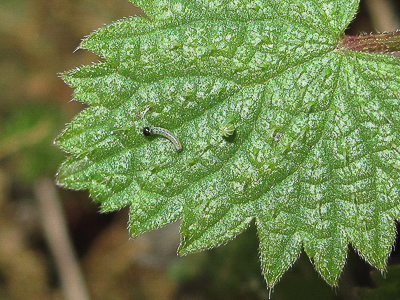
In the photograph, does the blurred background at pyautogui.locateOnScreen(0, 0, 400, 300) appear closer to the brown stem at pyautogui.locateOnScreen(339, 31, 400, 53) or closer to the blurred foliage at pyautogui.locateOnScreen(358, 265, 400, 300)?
the blurred foliage at pyautogui.locateOnScreen(358, 265, 400, 300)

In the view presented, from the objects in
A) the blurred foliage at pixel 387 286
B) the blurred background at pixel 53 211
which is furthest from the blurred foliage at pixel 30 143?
the blurred foliage at pixel 387 286

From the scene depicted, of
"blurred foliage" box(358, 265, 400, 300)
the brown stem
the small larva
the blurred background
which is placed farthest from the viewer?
the blurred background

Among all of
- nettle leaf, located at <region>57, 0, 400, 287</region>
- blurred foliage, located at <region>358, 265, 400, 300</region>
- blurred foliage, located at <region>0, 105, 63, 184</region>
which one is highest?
blurred foliage, located at <region>0, 105, 63, 184</region>

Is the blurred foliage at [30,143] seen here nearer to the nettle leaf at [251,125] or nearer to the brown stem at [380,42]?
the nettle leaf at [251,125]

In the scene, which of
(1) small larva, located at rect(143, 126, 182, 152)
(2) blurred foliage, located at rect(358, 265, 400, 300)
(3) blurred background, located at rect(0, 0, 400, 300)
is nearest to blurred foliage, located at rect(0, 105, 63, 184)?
(3) blurred background, located at rect(0, 0, 400, 300)

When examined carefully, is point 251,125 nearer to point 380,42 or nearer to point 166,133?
point 166,133
